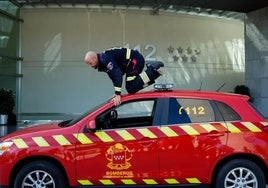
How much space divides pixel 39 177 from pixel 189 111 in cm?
227

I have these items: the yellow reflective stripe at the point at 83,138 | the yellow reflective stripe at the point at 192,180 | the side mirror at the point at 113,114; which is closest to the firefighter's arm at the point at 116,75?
the side mirror at the point at 113,114

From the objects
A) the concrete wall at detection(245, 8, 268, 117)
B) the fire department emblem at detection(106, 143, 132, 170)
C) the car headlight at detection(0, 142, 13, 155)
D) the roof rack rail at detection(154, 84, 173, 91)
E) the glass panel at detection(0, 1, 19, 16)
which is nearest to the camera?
the fire department emblem at detection(106, 143, 132, 170)

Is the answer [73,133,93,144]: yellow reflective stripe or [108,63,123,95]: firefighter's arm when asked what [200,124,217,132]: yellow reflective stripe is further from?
[73,133,93,144]: yellow reflective stripe

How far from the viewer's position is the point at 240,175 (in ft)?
20.2

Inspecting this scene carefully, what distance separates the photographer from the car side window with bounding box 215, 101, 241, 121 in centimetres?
635

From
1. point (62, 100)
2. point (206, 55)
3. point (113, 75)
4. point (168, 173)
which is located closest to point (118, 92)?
point (113, 75)

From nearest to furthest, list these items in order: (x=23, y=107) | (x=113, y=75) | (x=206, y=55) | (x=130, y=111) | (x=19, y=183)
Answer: (x=19, y=183) → (x=113, y=75) → (x=130, y=111) → (x=23, y=107) → (x=206, y=55)

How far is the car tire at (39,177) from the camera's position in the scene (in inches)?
243

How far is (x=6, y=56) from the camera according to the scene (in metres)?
23.0

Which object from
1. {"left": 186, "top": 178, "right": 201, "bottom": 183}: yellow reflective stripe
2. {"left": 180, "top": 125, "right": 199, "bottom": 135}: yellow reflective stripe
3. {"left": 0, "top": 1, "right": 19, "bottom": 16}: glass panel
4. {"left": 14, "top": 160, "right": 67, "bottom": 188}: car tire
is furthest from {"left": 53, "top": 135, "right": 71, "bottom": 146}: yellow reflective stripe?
{"left": 0, "top": 1, "right": 19, "bottom": 16}: glass panel

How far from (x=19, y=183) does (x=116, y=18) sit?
66.3 ft

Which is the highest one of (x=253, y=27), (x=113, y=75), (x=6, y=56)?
(x=253, y=27)

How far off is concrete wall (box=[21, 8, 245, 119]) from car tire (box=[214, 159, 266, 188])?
19412 millimetres

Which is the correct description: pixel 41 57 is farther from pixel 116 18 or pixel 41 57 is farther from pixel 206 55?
pixel 206 55
